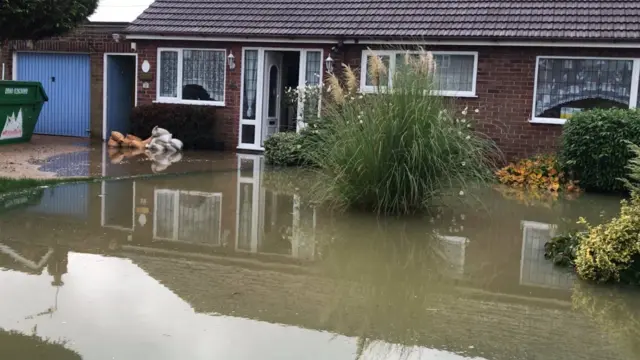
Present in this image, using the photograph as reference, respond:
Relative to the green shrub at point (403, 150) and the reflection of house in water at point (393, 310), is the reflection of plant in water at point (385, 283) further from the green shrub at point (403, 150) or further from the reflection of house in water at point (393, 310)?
the green shrub at point (403, 150)

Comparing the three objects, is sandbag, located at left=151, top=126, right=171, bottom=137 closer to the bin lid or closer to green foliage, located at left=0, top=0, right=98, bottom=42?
green foliage, located at left=0, top=0, right=98, bottom=42

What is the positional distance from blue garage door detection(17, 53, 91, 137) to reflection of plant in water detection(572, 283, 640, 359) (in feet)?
48.3

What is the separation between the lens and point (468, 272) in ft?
20.3

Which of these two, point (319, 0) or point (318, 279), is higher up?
point (319, 0)

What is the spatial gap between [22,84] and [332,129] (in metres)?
9.12

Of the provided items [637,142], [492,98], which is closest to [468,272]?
[637,142]

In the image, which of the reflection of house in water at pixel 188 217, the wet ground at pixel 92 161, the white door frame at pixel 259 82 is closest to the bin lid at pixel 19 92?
the wet ground at pixel 92 161

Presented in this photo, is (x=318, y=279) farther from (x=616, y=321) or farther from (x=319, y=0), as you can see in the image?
(x=319, y=0)

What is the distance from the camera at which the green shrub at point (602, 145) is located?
1064cm

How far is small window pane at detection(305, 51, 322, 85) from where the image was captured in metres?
15.0

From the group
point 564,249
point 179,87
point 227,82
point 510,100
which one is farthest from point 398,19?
point 564,249

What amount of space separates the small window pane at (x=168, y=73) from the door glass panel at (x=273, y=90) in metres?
2.18

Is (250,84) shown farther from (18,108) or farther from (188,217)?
(188,217)

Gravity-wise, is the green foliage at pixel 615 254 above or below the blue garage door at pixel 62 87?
below
